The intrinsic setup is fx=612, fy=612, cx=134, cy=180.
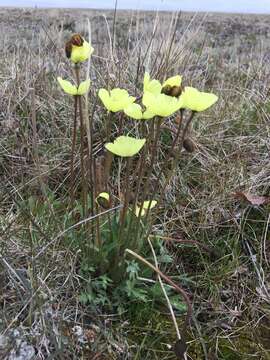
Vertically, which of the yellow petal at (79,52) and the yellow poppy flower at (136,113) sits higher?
the yellow petal at (79,52)

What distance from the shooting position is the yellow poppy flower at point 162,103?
138cm

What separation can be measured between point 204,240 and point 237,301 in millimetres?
257

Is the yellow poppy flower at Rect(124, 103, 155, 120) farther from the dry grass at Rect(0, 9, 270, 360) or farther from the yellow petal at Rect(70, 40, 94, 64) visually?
the dry grass at Rect(0, 9, 270, 360)

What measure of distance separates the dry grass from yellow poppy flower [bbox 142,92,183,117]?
17.9 inches

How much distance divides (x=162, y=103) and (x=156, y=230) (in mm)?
635

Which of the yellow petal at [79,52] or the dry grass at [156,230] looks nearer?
Answer: the yellow petal at [79,52]

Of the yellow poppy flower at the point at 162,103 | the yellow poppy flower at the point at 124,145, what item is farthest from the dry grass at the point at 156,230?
the yellow poppy flower at the point at 162,103

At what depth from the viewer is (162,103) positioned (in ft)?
4.51

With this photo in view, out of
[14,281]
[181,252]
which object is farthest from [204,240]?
[14,281]

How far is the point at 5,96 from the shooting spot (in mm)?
2551

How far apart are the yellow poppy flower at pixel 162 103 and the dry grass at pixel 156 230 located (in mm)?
455

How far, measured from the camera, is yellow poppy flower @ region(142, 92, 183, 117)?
4.51ft

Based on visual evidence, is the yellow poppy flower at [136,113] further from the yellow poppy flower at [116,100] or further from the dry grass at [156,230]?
the dry grass at [156,230]

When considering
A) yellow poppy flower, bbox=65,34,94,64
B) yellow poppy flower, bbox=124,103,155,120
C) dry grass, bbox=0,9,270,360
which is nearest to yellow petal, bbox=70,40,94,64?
yellow poppy flower, bbox=65,34,94,64
